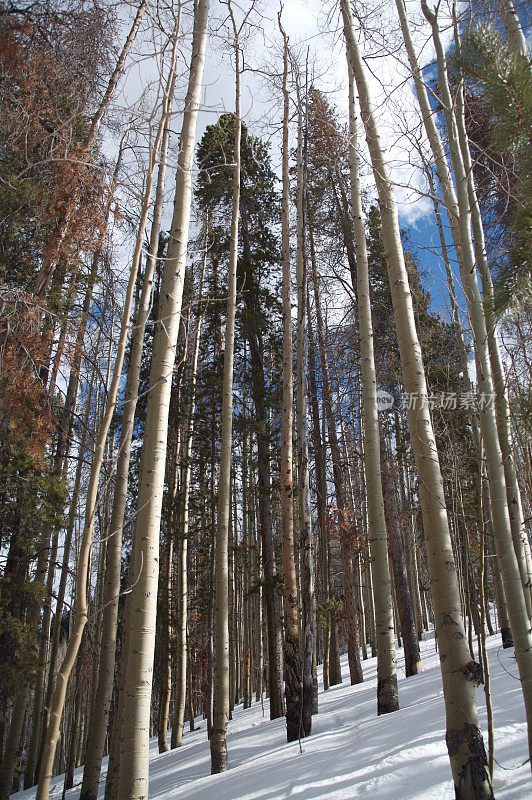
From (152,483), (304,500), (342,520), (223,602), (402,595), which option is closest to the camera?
(152,483)

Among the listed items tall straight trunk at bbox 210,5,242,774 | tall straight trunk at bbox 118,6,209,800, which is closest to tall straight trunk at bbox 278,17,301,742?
tall straight trunk at bbox 210,5,242,774

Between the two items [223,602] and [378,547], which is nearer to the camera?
[378,547]

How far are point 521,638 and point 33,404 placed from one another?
6.03m

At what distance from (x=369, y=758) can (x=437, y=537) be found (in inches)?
81.1

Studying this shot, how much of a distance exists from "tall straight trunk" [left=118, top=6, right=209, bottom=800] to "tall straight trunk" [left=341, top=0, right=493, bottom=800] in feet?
4.74

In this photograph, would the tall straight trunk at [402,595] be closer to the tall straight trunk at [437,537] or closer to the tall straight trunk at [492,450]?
the tall straight trunk at [492,450]

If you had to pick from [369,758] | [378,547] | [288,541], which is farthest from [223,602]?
[369,758]

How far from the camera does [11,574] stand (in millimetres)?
7020

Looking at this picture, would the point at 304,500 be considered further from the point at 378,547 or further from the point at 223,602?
the point at 223,602

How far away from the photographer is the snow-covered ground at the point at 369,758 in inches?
115

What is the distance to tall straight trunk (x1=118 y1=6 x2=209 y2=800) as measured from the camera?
2484 millimetres

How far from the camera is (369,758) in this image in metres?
3.72

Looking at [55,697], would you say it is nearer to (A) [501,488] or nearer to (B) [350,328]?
(A) [501,488]

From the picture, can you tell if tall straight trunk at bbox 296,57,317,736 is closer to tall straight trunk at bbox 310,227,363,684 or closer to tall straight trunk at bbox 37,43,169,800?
tall straight trunk at bbox 310,227,363,684
